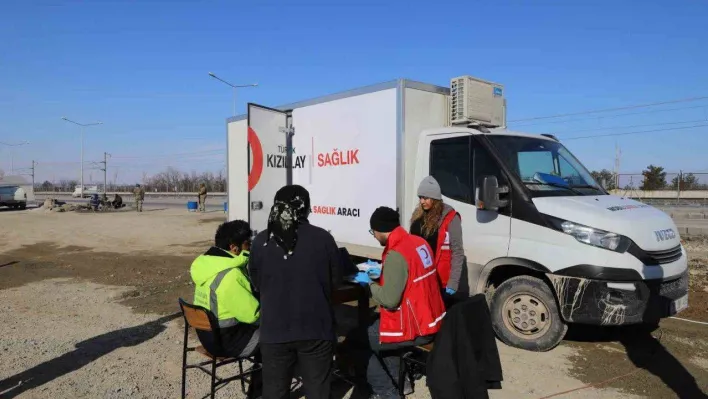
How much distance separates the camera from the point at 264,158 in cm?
701

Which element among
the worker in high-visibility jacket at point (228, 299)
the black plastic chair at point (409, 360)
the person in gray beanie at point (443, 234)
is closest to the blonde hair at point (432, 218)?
the person in gray beanie at point (443, 234)

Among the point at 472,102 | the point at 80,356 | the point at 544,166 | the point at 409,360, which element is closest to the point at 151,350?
the point at 80,356

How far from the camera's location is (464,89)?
596 centimetres

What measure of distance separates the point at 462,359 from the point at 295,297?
112 cm

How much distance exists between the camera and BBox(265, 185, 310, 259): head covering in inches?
110

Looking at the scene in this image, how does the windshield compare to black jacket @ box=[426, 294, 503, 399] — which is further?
the windshield

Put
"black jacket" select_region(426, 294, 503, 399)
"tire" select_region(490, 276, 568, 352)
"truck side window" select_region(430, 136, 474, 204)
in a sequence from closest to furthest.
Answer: "black jacket" select_region(426, 294, 503, 399) < "tire" select_region(490, 276, 568, 352) < "truck side window" select_region(430, 136, 474, 204)

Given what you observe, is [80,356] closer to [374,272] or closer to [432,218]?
[374,272]

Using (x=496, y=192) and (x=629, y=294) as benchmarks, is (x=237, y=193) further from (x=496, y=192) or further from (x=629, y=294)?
(x=629, y=294)

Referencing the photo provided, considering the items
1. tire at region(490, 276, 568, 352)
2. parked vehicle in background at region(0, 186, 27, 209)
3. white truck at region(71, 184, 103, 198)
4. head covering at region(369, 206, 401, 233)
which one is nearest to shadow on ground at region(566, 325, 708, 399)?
tire at region(490, 276, 568, 352)

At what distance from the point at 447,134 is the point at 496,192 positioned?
3.46 feet

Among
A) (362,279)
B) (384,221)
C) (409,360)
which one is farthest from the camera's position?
(362,279)

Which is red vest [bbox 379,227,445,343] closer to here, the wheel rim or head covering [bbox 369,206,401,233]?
head covering [bbox 369,206,401,233]

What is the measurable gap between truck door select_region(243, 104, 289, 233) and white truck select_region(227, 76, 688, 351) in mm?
16
